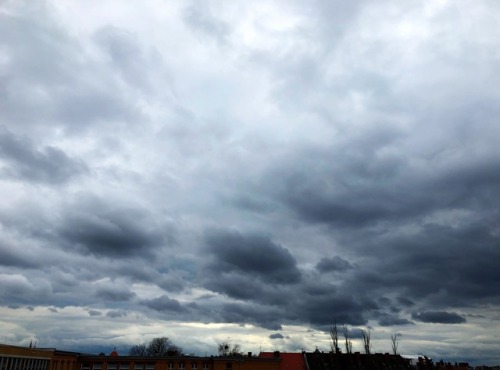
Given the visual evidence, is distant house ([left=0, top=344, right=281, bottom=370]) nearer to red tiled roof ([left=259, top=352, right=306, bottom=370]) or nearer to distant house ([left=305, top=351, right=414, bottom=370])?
red tiled roof ([left=259, top=352, right=306, bottom=370])

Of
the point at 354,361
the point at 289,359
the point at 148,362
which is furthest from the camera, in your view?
the point at 354,361

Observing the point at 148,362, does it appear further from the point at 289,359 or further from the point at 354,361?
the point at 354,361

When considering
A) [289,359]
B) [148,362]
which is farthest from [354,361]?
[148,362]

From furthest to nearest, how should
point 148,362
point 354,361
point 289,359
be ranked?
point 354,361, point 289,359, point 148,362

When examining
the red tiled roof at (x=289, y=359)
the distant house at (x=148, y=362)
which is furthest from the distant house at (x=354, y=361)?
the distant house at (x=148, y=362)

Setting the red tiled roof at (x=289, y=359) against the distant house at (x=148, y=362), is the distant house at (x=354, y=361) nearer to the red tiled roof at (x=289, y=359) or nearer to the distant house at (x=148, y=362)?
the red tiled roof at (x=289, y=359)

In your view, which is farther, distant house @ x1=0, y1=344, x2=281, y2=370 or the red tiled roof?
the red tiled roof

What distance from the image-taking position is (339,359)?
11656cm

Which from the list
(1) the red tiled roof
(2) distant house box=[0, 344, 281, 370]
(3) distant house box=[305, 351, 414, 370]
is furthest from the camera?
(3) distant house box=[305, 351, 414, 370]

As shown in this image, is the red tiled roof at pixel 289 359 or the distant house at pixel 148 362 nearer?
the distant house at pixel 148 362

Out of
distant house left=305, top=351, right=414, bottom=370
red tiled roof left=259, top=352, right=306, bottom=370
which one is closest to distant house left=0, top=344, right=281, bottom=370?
red tiled roof left=259, top=352, right=306, bottom=370

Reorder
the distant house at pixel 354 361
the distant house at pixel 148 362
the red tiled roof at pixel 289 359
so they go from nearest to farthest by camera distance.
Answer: the distant house at pixel 148 362 → the red tiled roof at pixel 289 359 → the distant house at pixel 354 361

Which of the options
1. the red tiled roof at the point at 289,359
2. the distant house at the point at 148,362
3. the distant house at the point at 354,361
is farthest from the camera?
the distant house at the point at 354,361

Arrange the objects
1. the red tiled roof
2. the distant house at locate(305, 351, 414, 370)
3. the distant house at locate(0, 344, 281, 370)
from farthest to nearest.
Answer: the distant house at locate(305, 351, 414, 370) → the red tiled roof → the distant house at locate(0, 344, 281, 370)
